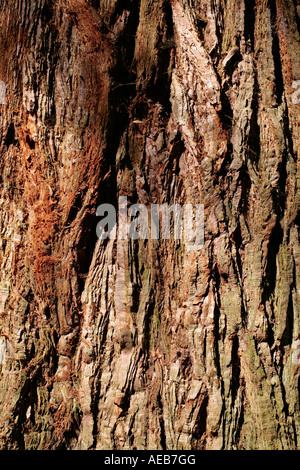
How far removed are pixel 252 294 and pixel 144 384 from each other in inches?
25.5

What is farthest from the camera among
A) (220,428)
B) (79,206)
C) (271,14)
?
(271,14)

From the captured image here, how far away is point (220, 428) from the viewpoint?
169 centimetres

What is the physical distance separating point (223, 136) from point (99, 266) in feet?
2.80

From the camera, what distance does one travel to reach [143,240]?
1.83 metres

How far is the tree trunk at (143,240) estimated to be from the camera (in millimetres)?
1736

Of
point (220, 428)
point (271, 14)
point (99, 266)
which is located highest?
point (271, 14)

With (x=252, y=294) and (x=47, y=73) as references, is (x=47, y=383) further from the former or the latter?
(x=47, y=73)

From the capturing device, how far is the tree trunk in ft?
5.70

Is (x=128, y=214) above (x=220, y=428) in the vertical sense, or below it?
above

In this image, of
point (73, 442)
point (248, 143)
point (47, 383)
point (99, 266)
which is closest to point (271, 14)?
point (248, 143)

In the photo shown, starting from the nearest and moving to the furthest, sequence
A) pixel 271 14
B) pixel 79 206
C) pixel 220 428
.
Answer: pixel 220 428, pixel 79 206, pixel 271 14
